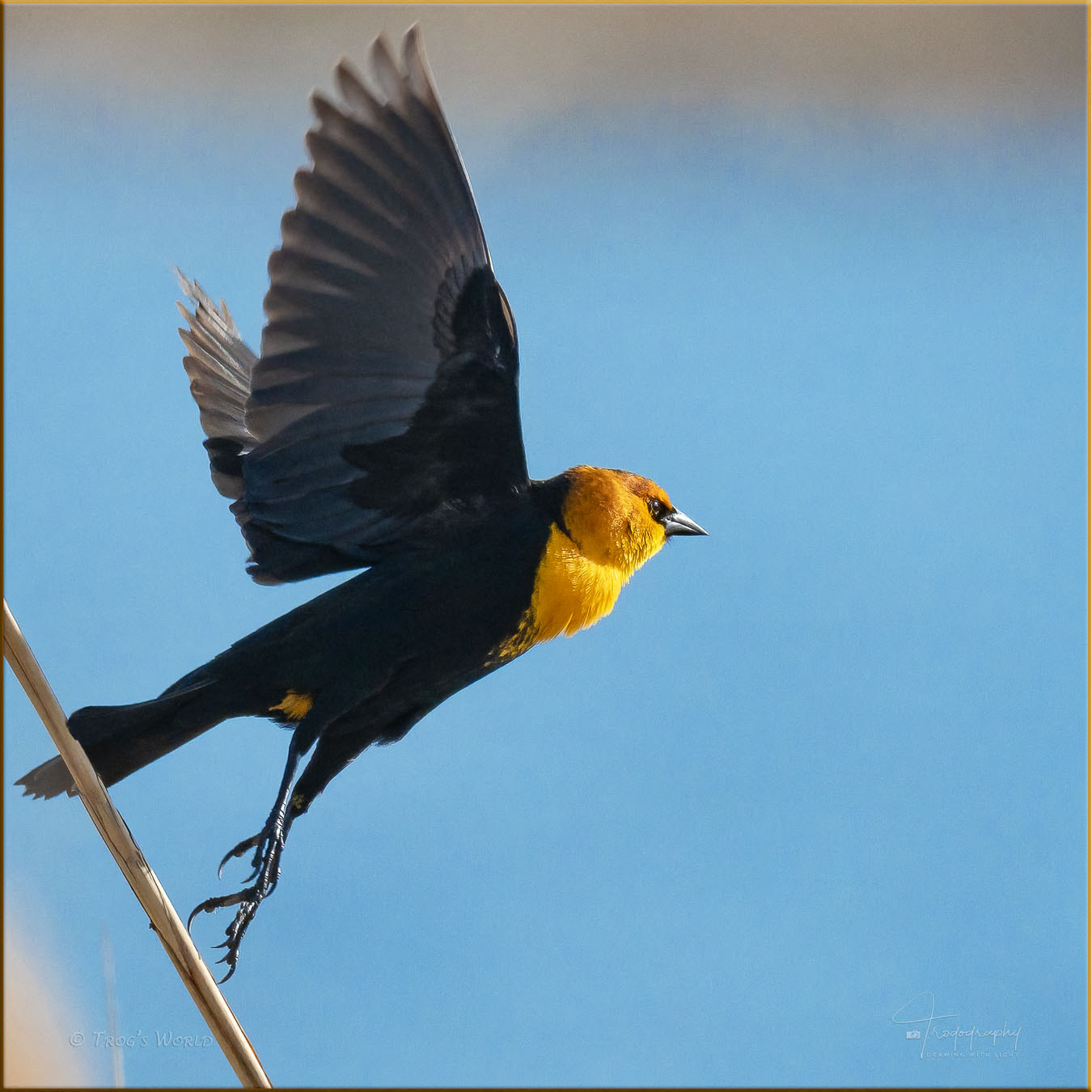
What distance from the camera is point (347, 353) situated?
326 cm

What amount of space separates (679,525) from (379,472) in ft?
3.10

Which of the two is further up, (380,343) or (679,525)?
(380,343)

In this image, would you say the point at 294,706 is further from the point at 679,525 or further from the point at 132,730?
the point at 679,525

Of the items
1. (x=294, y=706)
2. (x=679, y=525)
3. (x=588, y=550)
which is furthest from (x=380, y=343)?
(x=679, y=525)

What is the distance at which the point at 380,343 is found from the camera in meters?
3.27

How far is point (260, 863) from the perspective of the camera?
3115 mm

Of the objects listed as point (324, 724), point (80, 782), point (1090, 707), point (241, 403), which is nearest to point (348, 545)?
point (324, 724)

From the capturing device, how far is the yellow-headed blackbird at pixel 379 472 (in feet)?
10.5

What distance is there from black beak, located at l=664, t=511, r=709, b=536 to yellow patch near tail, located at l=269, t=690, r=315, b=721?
1.12m

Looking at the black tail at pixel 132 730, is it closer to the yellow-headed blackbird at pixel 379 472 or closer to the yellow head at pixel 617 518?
the yellow-headed blackbird at pixel 379 472

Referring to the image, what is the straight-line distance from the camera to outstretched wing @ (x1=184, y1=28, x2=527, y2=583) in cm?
319

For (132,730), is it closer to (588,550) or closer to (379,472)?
(379,472)

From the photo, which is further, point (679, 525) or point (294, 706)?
point (679, 525)

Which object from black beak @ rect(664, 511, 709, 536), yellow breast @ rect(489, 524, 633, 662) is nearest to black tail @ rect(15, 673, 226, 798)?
yellow breast @ rect(489, 524, 633, 662)
